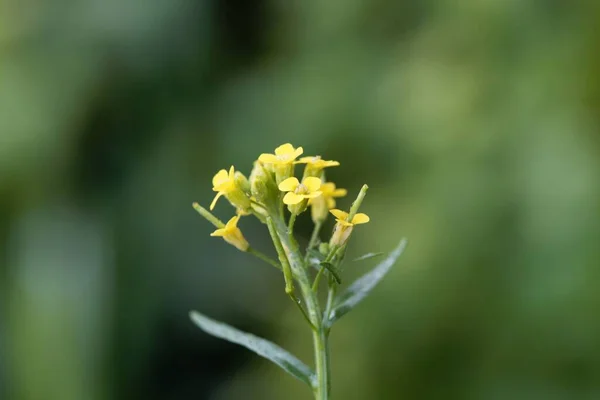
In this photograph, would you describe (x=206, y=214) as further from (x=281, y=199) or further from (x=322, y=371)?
(x=322, y=371)

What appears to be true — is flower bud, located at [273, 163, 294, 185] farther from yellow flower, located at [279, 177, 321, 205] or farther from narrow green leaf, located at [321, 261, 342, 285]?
narrow green leaf, located at [321, 261, 342, 285]

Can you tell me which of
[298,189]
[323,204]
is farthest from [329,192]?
[298,189]

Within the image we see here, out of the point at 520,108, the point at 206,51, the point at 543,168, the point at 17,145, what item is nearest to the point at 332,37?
the point at 206,51

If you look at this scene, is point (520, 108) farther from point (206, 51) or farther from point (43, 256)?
point (43, 256)

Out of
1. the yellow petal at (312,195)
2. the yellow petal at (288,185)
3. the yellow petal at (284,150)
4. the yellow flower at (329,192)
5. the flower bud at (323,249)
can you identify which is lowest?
the flower bud at (323,249)

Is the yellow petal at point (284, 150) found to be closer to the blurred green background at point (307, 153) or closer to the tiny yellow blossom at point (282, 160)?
the tiny yellow blossom at point (282, 160)

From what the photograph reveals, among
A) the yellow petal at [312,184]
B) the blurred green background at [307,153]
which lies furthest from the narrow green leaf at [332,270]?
the blurred green background at [307,153]

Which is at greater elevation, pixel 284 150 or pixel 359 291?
pixel 284 150
